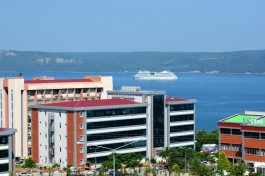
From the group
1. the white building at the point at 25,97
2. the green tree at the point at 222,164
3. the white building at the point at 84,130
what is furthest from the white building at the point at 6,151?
the green tree at the point at 222,164

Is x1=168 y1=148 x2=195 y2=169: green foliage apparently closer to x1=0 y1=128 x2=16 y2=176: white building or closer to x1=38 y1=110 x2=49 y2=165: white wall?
x1=38 y1=110 x2=49 y2=165: white wall

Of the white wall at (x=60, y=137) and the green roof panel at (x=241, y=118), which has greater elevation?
the green roof panel at (x=241, y=118)

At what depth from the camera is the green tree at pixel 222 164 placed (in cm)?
4133

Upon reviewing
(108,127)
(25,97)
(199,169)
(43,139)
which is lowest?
(199,169)

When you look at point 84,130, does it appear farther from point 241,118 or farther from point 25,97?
point 241,118

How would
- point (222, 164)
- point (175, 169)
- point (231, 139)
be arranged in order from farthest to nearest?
point (231, 139) < point (175, 169) < point (222, 164)

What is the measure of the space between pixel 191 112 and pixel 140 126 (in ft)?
19.1

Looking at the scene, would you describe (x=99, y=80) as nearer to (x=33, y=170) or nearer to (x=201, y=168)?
(x=33, y=170)

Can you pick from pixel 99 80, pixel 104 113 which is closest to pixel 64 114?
pixel 104 113

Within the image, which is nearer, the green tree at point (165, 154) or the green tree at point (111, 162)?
the green tree at point (111, 162)

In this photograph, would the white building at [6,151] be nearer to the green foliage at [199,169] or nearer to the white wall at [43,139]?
the white wall at [43,139]

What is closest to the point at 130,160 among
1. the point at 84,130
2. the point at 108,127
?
the point at 108,127

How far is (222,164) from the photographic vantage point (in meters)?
42.3

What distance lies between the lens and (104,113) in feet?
158
